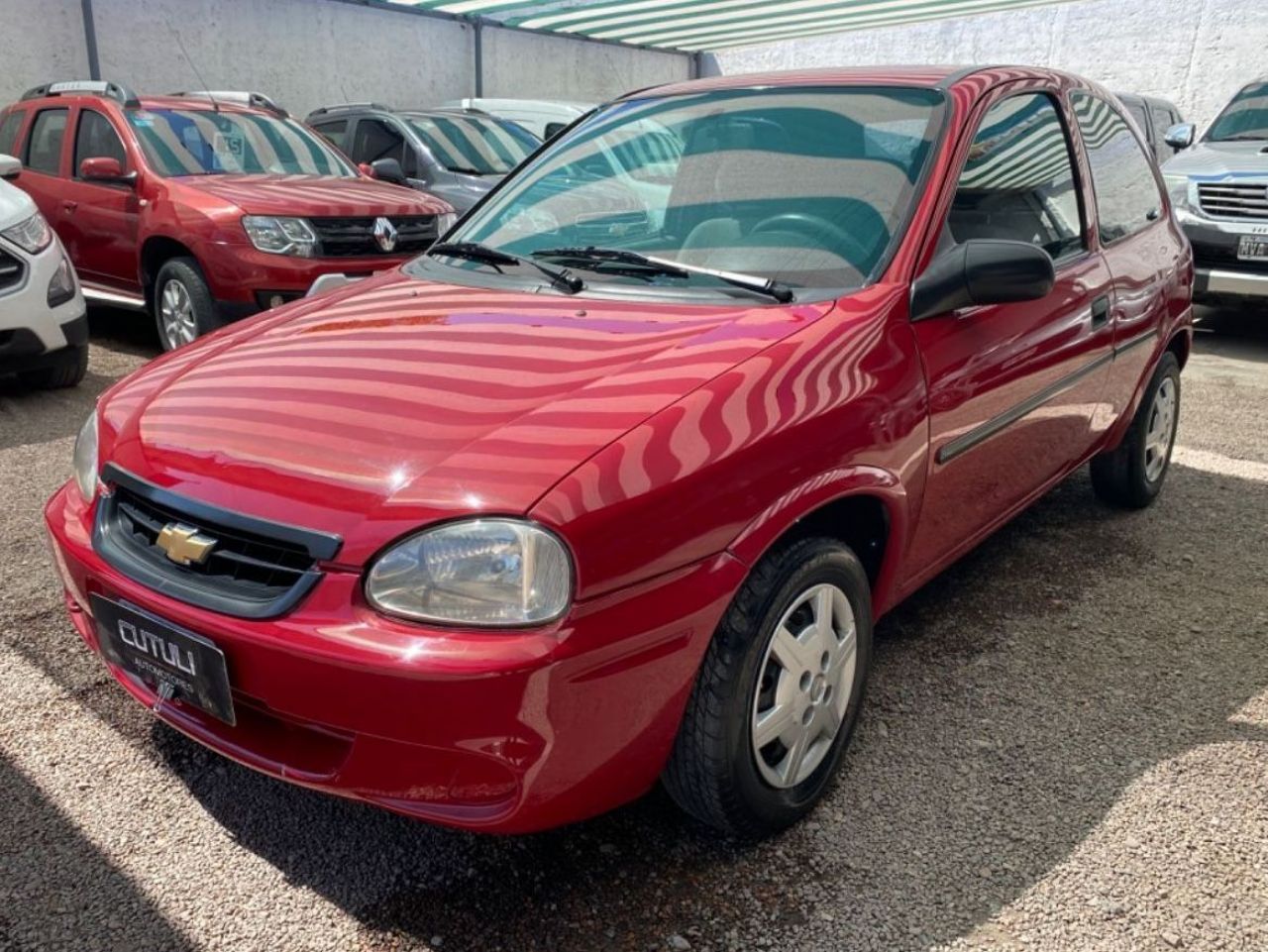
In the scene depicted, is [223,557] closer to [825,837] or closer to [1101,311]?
[825,837]

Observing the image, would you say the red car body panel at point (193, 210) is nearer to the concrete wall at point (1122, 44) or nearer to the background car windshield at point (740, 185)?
the background car windshield at point (740, 185)

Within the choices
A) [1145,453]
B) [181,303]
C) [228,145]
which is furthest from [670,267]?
[228,145]

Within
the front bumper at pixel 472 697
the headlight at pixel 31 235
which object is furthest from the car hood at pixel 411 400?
the headlight at pixel 31 235

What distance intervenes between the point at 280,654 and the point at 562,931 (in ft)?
2.43

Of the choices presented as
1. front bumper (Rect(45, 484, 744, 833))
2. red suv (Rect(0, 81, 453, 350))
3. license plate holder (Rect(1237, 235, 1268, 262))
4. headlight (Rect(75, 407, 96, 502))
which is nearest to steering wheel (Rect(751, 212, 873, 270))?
front bumper (Rect(45, 484, 744, 833))

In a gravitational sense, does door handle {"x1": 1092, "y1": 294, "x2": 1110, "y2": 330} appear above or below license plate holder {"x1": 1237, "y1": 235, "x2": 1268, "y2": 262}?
above

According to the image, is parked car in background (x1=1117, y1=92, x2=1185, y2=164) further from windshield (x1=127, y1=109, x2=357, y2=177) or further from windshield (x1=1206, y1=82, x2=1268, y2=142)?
windshield (x1=127, y1=109, x2=357, y2=177)

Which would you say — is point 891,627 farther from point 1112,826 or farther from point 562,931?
point 562,931

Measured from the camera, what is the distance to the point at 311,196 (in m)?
6.50

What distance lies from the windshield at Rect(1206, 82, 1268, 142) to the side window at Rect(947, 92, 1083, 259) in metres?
6.45

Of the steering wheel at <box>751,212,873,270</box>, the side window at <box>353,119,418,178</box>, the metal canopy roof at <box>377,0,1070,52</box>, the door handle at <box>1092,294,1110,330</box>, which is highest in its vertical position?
the metal canopy roof at <box>377,0,1070,52</box>

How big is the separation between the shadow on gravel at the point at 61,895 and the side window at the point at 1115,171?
328 cm

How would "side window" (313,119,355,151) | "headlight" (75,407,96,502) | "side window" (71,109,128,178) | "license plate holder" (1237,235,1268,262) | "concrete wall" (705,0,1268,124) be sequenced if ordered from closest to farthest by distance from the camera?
"headlight" (75,407,96,502) < "side window" (71,109,128,178) < "license plate holder" (1237,235,1268,262) < "side window" (313,119,355,151) < "concrete wall" (705,0,1268,124)

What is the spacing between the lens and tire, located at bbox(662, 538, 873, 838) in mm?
2012
